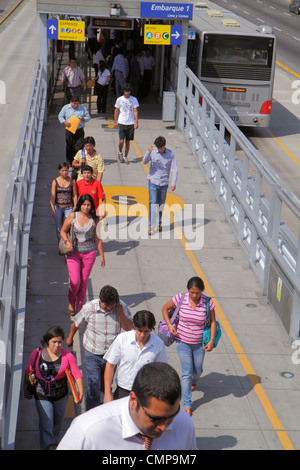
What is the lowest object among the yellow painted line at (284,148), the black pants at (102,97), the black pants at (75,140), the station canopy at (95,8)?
→ the yellow painted line at (284,148)

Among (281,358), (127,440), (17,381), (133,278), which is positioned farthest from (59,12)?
(127,440)

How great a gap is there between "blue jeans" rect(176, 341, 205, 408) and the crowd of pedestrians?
0.03ft

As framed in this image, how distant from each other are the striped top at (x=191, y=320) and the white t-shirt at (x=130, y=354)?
1119 millimetres

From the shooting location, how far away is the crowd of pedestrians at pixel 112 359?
3658mm

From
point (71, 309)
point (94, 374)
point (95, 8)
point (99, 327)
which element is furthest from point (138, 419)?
point (95, 8)

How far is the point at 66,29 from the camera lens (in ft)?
69.4

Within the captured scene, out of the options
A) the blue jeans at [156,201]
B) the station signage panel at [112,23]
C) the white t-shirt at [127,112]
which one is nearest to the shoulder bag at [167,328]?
the blue jeans at [156,201]

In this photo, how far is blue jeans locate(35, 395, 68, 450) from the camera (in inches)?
276

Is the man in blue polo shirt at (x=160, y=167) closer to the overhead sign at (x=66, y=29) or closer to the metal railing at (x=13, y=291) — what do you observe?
the metal railing at (x=13, y=291)

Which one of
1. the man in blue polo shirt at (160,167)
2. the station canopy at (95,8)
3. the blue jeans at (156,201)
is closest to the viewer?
the man in blue polo shirt at (160,167)

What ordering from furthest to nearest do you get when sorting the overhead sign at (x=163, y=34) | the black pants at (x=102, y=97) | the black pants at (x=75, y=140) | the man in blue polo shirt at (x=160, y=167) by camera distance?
1. the black pants at (x=102, y=97)
2. the overhead sign at (x=163, y=34)
3. the black pants at (x=75, y=140)
4. the man in blue polo shirt at (x=160, y=167)

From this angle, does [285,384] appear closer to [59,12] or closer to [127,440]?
[127,440]

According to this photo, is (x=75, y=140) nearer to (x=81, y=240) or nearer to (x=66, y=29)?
(x=66, y=29)

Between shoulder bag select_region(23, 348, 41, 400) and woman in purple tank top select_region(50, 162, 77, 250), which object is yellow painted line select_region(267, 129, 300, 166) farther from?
shoulder bag select_region(23, 348, 41, 400)
